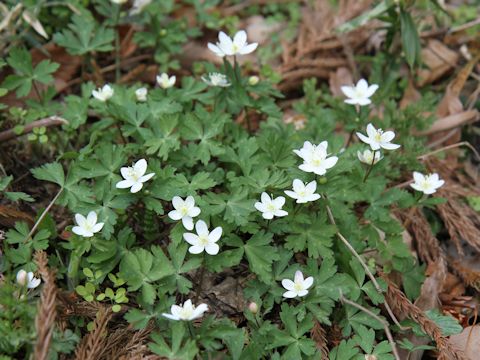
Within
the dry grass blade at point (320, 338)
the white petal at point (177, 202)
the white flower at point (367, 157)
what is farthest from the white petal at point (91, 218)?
the white flower at point (367, 157)

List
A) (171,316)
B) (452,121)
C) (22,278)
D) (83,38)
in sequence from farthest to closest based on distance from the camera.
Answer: (452,121)
(83,38)
(22,278)
(171,316)

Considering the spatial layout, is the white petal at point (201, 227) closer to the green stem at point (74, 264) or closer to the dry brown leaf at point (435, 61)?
the green stem at point (74, 264)

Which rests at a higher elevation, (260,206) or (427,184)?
(260,206)

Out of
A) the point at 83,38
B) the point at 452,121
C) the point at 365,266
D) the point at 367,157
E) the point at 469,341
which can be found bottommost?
the point at 469,341

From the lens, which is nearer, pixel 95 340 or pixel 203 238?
pixel 95 340

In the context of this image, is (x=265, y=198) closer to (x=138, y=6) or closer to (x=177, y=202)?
(x=177, y=202)

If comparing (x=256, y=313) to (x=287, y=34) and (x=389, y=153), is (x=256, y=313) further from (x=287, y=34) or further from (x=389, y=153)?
(x=287, y=34)

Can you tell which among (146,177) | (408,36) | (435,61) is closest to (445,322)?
(146,177)
